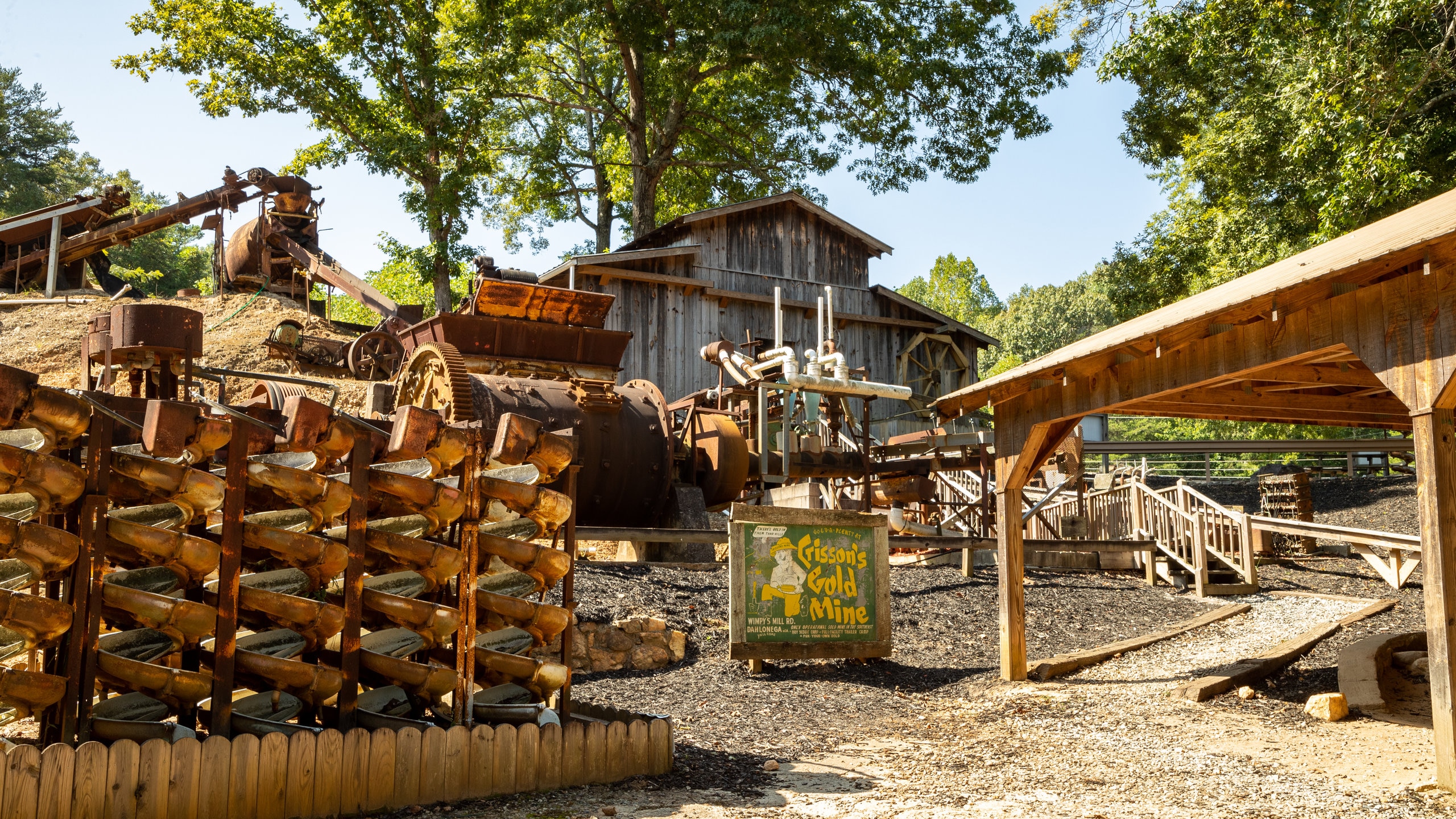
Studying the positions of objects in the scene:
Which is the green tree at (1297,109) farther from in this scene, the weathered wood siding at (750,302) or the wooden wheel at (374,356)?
the wooden wheel at (374,356)

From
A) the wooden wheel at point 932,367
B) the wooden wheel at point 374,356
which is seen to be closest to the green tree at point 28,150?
the wooden wheel at point 374,356

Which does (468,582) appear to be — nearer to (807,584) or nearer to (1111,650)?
(807,584)

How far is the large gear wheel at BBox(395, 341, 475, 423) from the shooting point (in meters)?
11.3

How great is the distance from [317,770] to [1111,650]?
7.68 meters

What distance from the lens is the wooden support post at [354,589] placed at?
488 cm

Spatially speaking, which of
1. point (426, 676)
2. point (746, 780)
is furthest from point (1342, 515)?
point (426, 676)

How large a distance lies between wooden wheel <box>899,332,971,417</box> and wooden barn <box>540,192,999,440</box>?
0.03 m

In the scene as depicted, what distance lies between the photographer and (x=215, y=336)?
2408 cm

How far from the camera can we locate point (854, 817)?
5.01m

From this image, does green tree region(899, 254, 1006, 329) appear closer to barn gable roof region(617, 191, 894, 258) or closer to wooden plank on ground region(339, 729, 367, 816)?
barn gable roof region(617, 191, 894, 258)

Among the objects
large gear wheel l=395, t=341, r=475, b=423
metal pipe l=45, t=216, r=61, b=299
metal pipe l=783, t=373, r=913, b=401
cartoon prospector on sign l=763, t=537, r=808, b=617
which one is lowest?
cartoon prospector on sign l=763, t=537, r=808, b=617

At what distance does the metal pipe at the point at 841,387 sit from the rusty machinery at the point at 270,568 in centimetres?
974

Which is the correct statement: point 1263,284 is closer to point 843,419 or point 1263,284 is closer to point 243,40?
point 843,419

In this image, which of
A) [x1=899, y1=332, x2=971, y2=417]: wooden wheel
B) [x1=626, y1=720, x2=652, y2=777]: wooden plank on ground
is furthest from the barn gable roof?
[x1=626, y1=720, x2=652, y2=777]: wooden plank on ground
